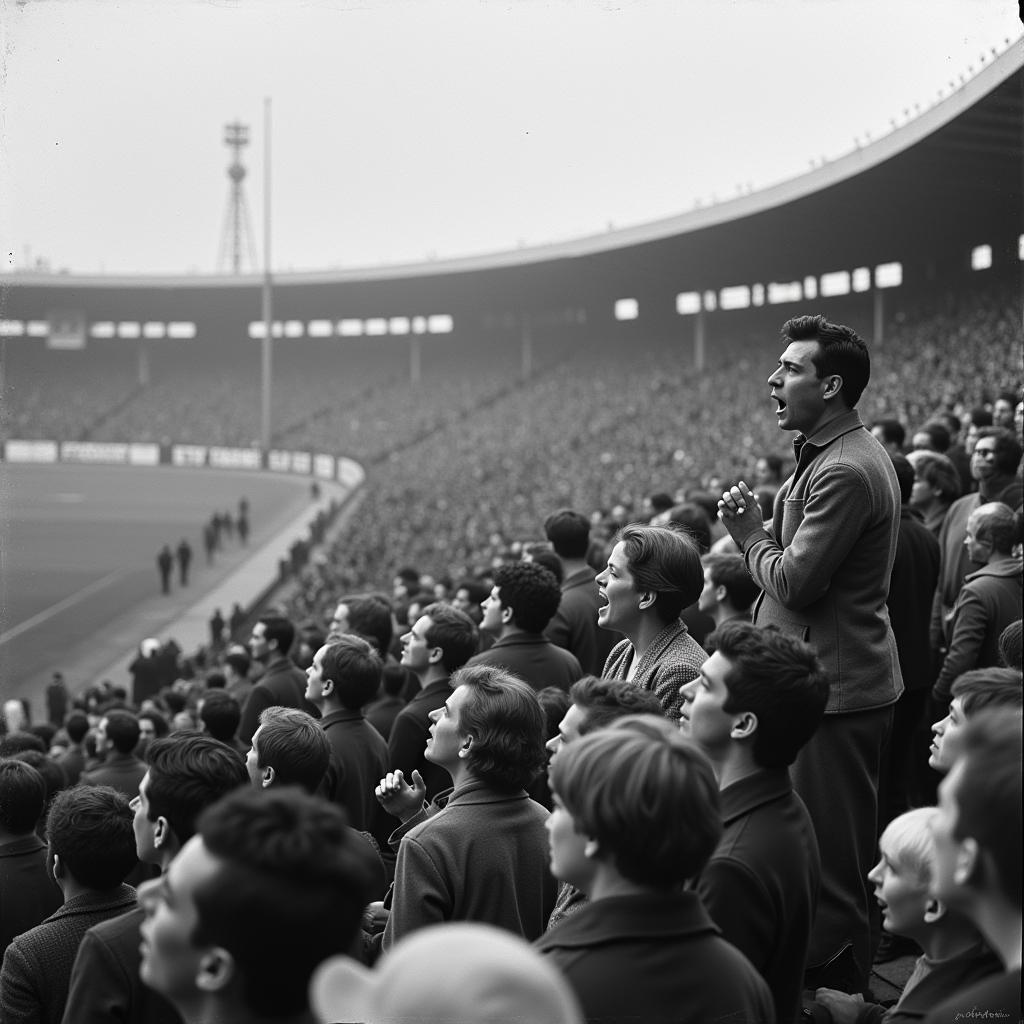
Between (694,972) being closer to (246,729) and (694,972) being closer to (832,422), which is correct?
(832,422)

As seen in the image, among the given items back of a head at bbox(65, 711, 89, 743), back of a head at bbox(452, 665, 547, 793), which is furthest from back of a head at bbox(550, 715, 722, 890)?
back of a head at bbox(65, 711, 89, 743)

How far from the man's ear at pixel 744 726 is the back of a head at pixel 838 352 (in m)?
1.43

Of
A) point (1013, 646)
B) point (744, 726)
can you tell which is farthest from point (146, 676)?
point (744, 726)

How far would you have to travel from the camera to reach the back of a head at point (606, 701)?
139 inches

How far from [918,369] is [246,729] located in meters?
24.1

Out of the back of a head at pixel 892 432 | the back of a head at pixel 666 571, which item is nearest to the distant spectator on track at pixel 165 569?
the back of a head at pixel 892 432

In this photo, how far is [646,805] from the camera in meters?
2.46

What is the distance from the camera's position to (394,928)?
11.8 ft

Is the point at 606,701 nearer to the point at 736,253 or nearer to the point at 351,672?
the point at 351,672

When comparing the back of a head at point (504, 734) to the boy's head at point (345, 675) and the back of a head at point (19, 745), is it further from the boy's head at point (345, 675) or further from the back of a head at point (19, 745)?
the back of a head at point (19, 745)

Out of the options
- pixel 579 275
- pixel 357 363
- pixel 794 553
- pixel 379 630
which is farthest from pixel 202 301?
pixel 794 553

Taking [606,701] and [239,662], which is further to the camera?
[239,662]

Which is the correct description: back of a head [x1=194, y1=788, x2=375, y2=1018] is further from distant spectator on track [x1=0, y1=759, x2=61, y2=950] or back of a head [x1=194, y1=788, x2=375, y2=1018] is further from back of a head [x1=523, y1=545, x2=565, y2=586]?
back of a head [x1=523, y1=545, x2=565, y2=586]

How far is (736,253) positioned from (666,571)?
35.1m
